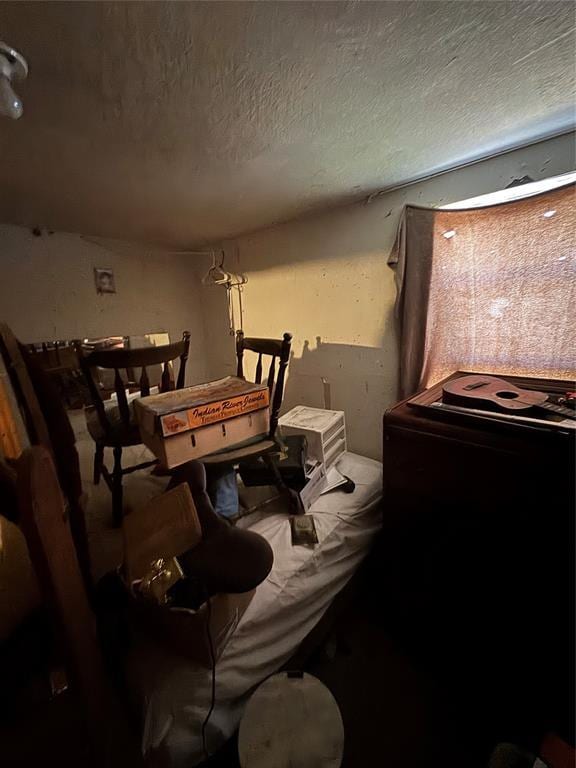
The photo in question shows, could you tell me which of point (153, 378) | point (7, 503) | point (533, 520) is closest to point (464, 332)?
point (533, 520)

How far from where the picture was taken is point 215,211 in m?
1.68

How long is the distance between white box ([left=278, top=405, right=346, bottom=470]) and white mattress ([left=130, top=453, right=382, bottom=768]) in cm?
23

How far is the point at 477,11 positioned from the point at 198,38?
572 millimetres

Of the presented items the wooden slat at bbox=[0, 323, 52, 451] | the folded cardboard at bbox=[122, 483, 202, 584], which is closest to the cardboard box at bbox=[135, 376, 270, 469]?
the folded cardboard at bbox=[122, 483, 202, 584]

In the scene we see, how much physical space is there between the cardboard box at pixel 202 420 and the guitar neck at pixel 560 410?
1.00 metres

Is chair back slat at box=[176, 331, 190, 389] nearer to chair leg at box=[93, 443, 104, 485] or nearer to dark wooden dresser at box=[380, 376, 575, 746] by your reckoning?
chair leg at box=[93, 443, 104, 485]

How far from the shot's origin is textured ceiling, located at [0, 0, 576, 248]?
1.83ft

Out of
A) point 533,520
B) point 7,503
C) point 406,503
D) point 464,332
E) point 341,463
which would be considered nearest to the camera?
point 7,503

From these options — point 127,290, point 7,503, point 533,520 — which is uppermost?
point 127,290

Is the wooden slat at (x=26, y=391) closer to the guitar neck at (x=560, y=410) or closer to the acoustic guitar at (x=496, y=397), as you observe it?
the acoustic guitar at (x=496, y=397)

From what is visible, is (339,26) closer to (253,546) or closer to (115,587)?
(253,546)

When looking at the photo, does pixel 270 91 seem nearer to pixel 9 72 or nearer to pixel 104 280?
pixel 9 72

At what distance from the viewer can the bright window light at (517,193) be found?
109 cm

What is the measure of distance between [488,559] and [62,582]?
3.70 ft
